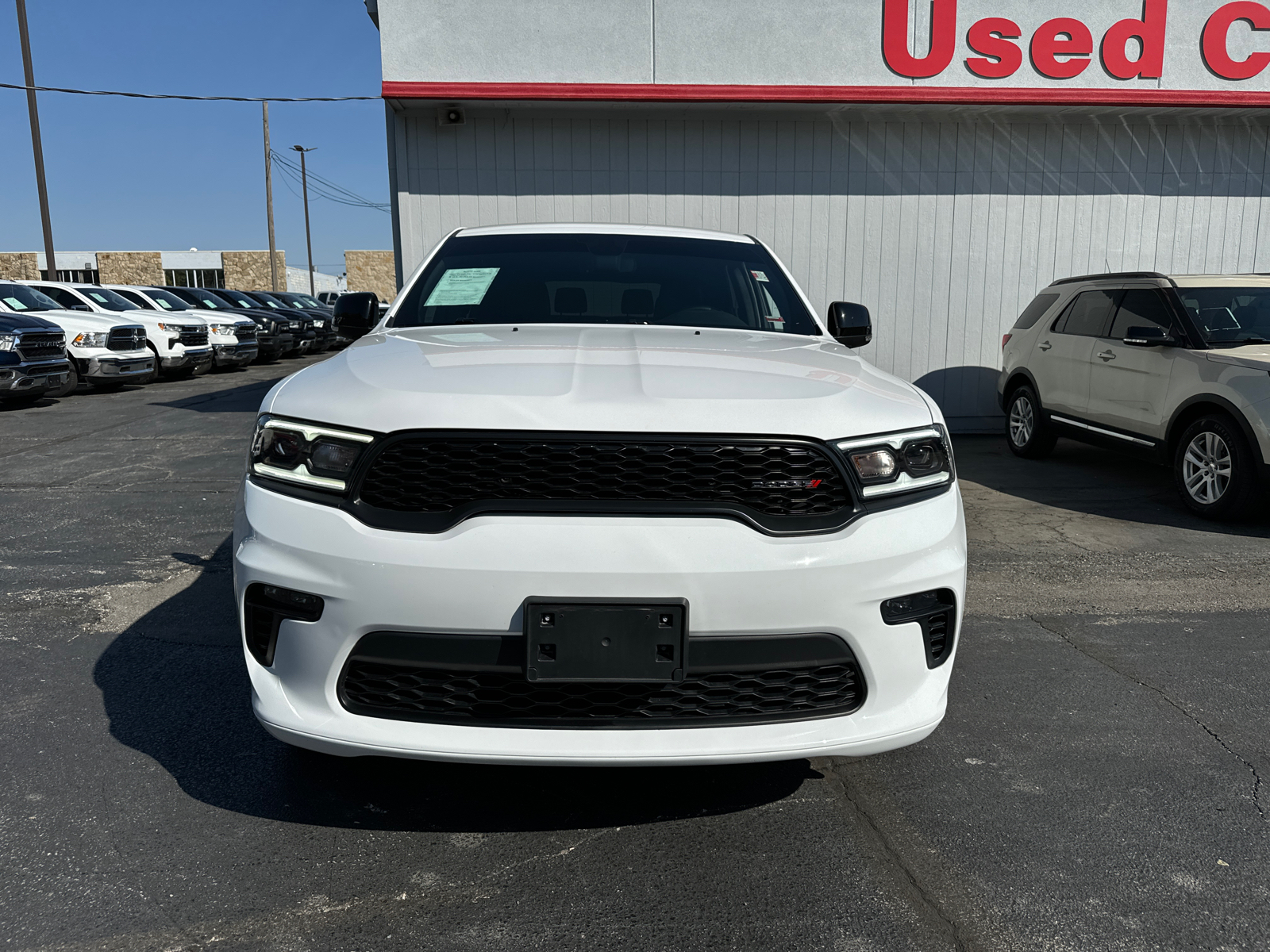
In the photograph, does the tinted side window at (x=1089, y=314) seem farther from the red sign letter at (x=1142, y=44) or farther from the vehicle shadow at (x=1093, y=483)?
the red sign letter at (x=1142, y=44)

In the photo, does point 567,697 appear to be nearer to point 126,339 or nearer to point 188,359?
point 126,339

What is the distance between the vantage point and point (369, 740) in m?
2.13

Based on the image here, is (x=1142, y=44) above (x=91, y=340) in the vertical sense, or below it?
above

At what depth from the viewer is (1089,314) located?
7.73 meters

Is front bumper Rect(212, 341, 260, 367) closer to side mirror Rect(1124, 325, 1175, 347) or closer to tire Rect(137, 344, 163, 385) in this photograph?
tire Rect(137, 344, 163, 385)

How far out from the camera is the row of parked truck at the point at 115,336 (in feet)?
40.4

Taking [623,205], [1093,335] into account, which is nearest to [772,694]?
[1093,335]

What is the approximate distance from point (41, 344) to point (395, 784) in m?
12.5

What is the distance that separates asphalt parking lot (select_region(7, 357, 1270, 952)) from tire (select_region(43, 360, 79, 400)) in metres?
10.5

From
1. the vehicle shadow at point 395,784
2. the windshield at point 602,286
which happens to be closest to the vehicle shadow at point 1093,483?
the windshield at point 602,286

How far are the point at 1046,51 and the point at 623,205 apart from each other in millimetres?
4385

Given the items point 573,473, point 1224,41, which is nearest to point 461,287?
point 573,473

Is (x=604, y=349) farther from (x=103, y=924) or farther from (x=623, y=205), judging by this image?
(x=623, y=205)

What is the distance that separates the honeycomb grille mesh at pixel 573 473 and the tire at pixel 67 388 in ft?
42.6
